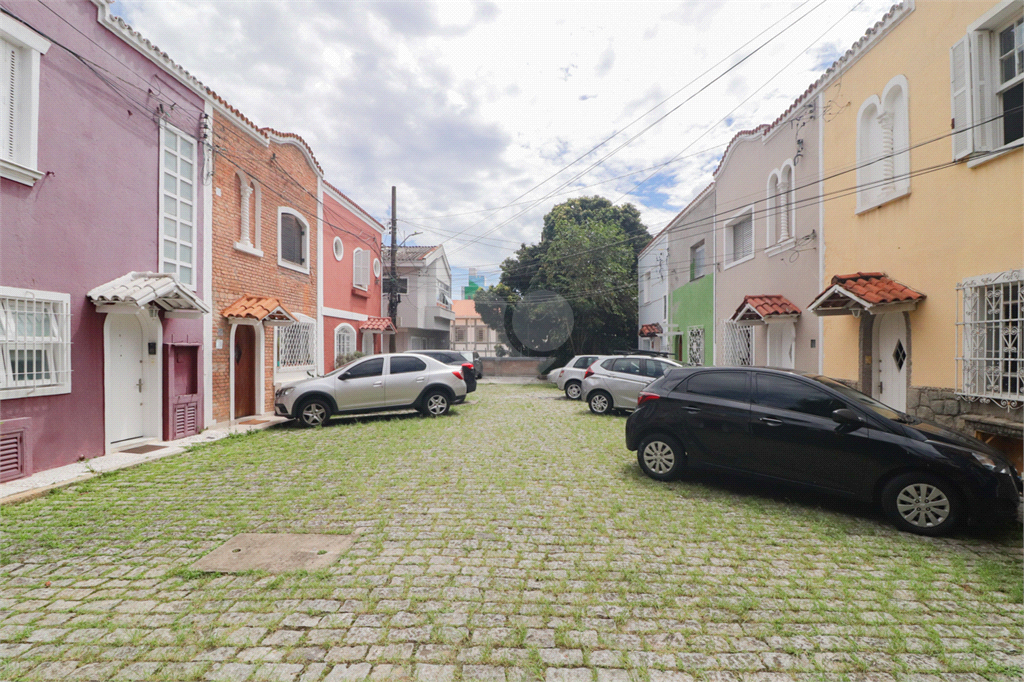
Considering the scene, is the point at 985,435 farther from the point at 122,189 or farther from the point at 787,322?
the point at 122,189

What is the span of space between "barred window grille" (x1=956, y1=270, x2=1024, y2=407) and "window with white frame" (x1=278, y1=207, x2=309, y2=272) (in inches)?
562

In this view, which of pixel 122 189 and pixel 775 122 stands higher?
pixel 775 122

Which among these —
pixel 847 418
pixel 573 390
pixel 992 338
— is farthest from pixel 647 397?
pixel 573 390

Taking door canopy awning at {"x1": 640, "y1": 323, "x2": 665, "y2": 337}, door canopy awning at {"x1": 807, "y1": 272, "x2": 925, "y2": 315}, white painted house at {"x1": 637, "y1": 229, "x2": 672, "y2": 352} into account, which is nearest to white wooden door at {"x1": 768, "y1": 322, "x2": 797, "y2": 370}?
door canopy awning at {"x1": 807, "y1": 272, "x2": 925, "y2": 315}

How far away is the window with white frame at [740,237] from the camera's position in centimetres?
1331

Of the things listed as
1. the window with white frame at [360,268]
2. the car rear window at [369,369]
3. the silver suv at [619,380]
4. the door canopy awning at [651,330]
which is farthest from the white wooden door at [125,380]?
the door canopy awning at [651,330]

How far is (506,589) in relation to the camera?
136 inches

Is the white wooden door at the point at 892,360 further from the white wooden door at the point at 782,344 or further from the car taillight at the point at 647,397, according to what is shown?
the car taillight at the point at 647,397

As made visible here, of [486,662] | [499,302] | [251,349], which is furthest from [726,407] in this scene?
[499,302]

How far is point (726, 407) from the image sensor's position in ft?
18.9

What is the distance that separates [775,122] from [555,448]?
391 inches

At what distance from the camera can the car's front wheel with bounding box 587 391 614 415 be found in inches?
503

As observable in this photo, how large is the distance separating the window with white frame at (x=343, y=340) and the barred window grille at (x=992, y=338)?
16.1m

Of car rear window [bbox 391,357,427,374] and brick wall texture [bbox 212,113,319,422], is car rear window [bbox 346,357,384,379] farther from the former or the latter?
brick wall texture [bbox 212,113,319,422]
